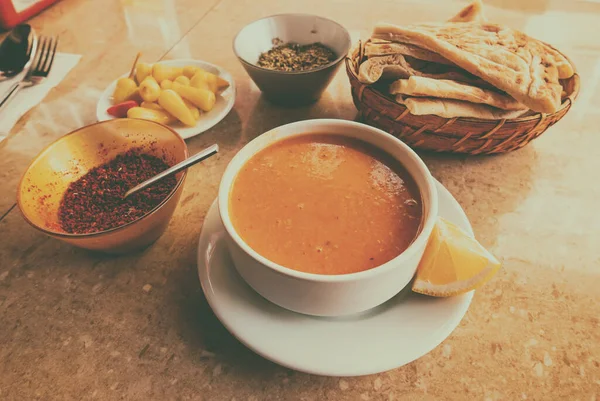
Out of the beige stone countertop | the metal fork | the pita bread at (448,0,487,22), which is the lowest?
the beige stone countertop

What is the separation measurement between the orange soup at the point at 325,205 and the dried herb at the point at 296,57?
481 mm

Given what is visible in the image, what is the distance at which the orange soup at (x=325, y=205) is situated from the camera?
0.73 metres

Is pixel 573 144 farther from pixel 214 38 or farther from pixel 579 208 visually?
pixel 214 38

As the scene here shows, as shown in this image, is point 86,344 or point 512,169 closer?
point 86,344

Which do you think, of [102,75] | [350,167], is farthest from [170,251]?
[102,75]

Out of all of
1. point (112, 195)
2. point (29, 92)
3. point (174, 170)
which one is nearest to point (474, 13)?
point (174, 170)

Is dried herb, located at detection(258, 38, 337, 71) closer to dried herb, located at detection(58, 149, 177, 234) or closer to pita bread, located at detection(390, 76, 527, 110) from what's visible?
pita bread, located at detection(390, 76, 527, 110)

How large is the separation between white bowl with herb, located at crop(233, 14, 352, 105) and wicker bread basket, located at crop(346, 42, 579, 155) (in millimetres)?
157

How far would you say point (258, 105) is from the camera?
139 cm

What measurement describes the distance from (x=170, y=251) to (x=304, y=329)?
412 mm

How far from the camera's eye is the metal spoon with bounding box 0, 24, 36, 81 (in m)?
1.49

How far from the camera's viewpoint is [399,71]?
1.06 metres

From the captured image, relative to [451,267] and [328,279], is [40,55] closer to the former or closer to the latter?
[328,279]

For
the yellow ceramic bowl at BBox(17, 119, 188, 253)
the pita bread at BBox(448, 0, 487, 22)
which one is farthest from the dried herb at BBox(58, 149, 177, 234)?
the pita bread at BBox(448, 0, 487, 22)
